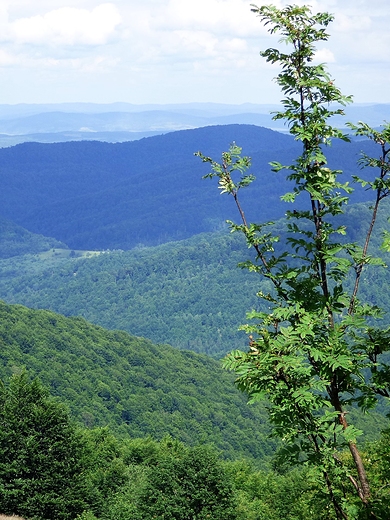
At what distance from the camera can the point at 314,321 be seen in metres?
9.19

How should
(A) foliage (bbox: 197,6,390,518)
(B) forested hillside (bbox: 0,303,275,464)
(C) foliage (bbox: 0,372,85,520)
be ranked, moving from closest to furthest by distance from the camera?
(A) foliage (bbox: 197,6,390,518)
(C) foliage (bbox: 0,372,85,520)
(B) forested hillside (bbox: 0,303,275,464)

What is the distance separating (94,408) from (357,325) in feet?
363

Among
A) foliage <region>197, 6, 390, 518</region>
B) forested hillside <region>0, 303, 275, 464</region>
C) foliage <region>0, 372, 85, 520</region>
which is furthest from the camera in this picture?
forested hillside <region>0, 303, 275, 464</region>

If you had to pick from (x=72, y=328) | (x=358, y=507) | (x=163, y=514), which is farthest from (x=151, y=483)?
(x=72, y=328)

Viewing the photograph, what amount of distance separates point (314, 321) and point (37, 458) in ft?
110

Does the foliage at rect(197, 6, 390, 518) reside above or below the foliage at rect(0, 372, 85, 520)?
above

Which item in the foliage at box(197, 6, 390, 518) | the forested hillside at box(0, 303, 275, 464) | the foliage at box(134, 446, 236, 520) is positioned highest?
the foliage at box(197, 6, 390, 518)

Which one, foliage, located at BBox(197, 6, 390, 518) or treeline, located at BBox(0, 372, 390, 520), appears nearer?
foliage, located at BBox(197, 6, 390, 518)

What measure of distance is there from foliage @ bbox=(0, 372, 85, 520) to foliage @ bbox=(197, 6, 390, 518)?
3102cm

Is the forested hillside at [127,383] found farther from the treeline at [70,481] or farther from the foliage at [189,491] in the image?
the foliage at [189,491]

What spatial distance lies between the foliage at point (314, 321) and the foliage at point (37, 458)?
31.0m

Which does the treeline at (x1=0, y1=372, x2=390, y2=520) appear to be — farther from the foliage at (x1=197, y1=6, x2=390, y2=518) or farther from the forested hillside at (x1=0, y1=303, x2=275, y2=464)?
the forested hillside at (x1=0, y1=303, x2=275, y2=464)

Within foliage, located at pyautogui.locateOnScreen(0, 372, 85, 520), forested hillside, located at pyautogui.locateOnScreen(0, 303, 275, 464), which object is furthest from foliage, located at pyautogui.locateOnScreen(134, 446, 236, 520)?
forested hillside, located at pyautogui.locateOnScreen(0, 303, 275, 464)

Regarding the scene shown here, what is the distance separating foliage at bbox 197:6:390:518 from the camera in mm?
8938
